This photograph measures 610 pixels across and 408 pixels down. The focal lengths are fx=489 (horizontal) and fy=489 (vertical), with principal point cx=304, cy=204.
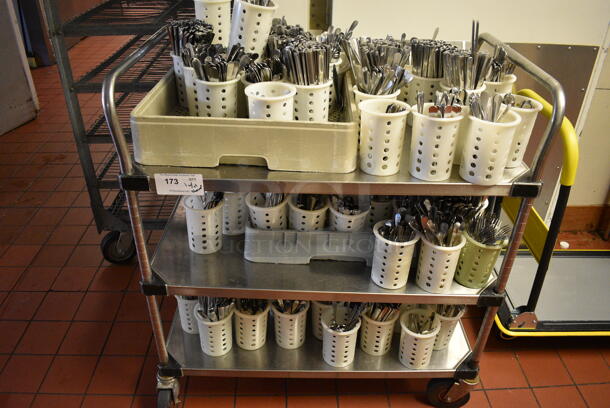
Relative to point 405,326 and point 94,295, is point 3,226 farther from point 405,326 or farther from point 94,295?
point 405,326

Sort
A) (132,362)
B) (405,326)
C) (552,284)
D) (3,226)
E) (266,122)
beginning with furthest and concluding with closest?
(3,226) → (552,284) → (132,362) → (405,326) → (266,122)

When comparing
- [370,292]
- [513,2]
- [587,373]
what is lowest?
[587,373]

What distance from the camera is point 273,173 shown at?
128 centimetres

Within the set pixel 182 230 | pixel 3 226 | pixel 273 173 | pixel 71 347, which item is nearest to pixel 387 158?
pixel 273 173

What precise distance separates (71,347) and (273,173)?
133 cm

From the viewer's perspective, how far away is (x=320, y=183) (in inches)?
49.4

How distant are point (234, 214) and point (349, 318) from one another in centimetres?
55

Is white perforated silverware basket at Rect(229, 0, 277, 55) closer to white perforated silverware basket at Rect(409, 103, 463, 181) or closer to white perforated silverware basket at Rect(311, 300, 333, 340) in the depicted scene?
white perforated silverware basket at Rect(409, 103, 463, 181)

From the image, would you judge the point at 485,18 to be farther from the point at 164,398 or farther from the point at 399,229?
the point at 164,398

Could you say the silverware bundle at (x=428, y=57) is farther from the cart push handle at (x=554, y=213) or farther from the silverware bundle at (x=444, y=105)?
the cart push handle at (x=554, y=213)

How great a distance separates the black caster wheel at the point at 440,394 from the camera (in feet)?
5.71

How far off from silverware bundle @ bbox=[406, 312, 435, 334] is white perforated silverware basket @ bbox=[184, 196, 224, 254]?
73 cm

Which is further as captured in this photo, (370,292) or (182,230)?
(182,230)

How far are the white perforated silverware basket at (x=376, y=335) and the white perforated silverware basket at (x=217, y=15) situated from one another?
1032 mm
